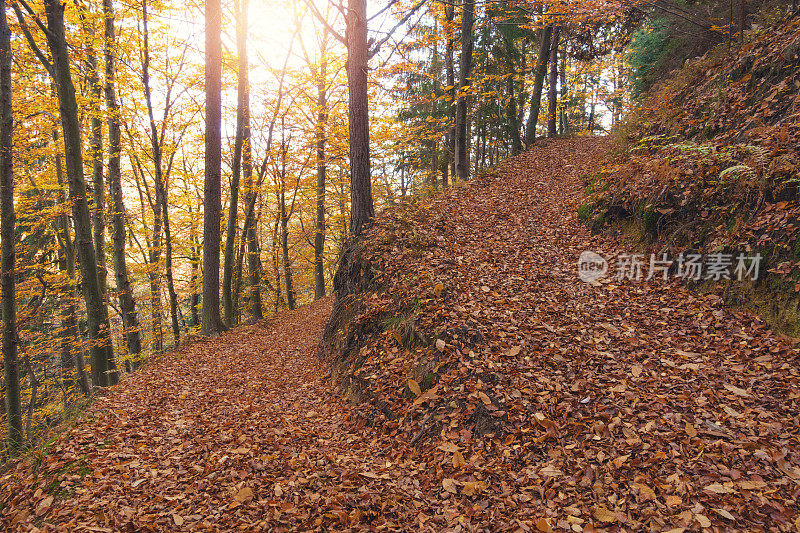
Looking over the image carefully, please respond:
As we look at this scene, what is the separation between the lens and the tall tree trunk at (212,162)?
28.9ft

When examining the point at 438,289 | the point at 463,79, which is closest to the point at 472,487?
the point at 438,289

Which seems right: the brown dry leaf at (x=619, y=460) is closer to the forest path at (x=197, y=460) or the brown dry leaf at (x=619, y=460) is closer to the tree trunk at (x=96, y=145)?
the forest path at (x=197, y=460)

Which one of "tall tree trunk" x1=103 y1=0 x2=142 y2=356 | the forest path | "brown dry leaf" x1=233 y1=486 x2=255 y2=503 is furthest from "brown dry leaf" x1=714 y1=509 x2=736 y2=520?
"tall tree trunk" x1=103 y1=0 x2=142 y2=356

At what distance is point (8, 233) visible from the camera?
5957 millimetres

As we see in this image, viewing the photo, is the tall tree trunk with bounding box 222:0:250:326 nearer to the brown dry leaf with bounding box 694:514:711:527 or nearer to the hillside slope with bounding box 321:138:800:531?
the hillside slope with bounding box 321:138:800:531

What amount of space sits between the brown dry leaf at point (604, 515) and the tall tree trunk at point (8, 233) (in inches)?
289


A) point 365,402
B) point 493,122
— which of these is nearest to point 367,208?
point 365,402

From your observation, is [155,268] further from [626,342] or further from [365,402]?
[626,342]

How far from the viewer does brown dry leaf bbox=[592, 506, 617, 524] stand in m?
2.72

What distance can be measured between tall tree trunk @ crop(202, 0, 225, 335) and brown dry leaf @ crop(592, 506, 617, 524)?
9.34m

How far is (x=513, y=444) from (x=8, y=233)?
814cm

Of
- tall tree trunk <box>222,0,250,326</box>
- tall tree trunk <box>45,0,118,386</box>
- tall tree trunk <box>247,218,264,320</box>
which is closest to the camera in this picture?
tall tree trunk <box>45,0,118,386</box>

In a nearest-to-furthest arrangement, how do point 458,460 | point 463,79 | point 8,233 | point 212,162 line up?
point 458,460 → point 8,233 → point 212,162 → point 463,79

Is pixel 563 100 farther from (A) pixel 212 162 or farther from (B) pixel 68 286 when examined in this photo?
(B) pixel 68 286
